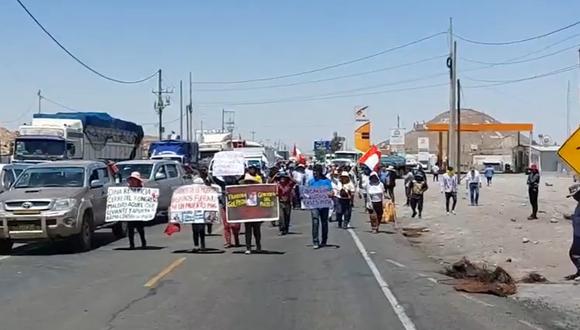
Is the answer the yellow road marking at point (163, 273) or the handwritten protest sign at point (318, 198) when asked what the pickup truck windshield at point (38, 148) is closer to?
the handwritten protest sign at point (318, 198)

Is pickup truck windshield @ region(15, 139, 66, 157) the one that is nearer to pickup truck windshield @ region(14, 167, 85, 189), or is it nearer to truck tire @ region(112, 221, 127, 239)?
truck tire @ region(112, 221, 127, 239)

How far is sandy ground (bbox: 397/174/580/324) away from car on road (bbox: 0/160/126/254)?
25.2 ft

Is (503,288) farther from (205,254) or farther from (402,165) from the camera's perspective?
(402,165)

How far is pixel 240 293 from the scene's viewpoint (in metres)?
12.5

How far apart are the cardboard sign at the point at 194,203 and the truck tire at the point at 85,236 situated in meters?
1.87

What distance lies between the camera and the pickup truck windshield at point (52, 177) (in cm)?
1939

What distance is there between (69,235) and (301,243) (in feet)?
18.4

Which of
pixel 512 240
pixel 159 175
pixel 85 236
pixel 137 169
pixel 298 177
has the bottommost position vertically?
pixel 512 240

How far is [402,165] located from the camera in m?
78.4

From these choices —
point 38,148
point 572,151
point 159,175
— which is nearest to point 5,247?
point 159,175

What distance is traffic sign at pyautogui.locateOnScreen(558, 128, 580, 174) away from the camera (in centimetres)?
1456

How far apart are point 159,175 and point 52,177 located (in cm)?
912

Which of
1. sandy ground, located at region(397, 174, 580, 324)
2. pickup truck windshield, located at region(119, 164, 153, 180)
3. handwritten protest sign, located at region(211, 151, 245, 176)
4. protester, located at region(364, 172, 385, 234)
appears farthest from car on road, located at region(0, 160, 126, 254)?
handwritten protest sign, located at region(211, 151, 245, 176)

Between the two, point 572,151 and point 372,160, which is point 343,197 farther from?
point 572,151
